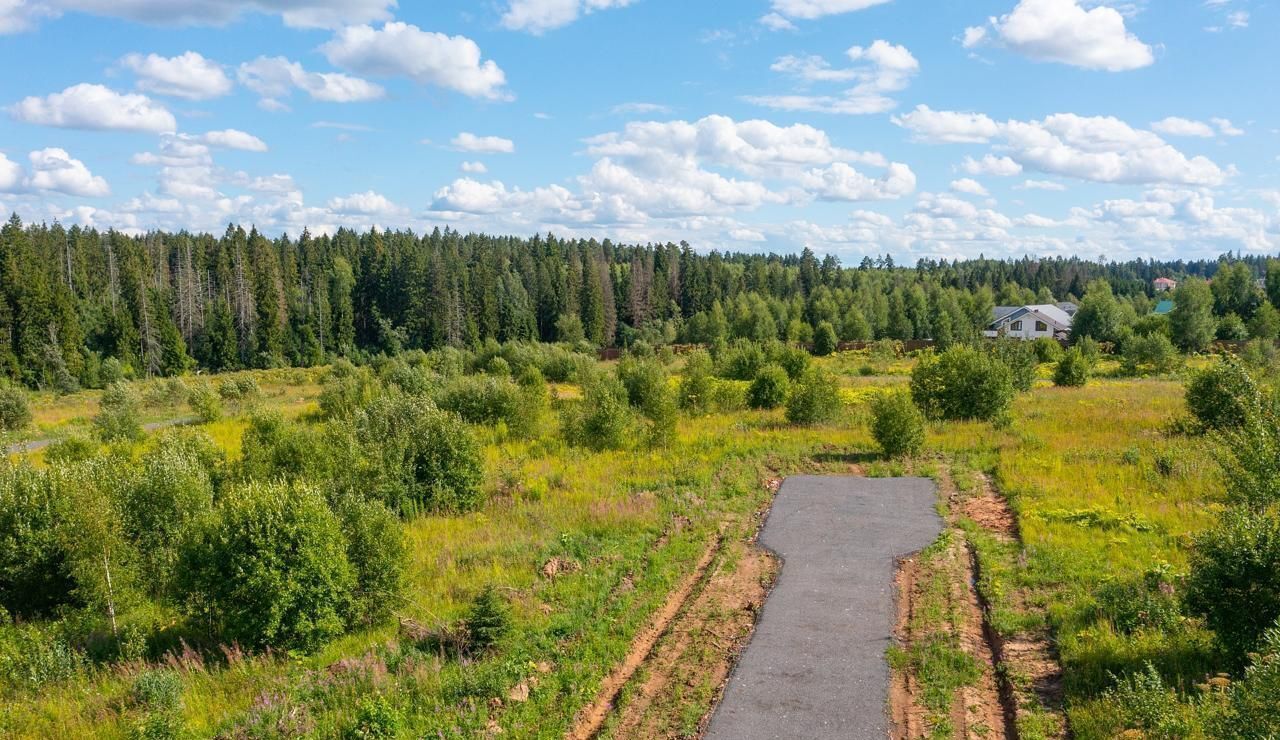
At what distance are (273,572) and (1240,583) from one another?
11.4 m

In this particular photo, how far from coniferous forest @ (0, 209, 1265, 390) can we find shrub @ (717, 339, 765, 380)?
82.8 feet

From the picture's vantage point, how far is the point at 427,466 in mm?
17672

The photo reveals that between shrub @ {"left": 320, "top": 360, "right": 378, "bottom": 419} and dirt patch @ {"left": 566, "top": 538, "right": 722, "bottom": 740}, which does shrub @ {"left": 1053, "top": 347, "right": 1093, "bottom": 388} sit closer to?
dirt patch @ {"left": 566, "top": 538, "right": 722, "bottom": 740}

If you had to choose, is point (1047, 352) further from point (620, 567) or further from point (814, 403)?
point (620, 567)

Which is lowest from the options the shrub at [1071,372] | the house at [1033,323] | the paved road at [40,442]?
the paved road at [40,442]

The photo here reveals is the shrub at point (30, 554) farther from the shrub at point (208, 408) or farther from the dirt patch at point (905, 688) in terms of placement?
the shrub at point (208, 408)

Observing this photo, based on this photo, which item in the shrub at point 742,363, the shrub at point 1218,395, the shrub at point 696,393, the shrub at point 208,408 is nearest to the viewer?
the shrub at point 1218,395

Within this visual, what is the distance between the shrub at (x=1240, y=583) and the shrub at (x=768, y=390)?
23.1 metres

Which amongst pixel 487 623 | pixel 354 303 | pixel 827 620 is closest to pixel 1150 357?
pixel 827 620

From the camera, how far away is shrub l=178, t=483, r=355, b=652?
9961 mm

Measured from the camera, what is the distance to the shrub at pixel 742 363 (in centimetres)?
4525

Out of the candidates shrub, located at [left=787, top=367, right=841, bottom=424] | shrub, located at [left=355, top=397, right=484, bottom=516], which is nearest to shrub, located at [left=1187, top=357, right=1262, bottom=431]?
shrub, located at [left=787, top=367, right=841, bottom=424]

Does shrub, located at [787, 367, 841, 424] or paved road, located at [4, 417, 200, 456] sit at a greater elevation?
shrub, located at [787, 367, 841, 424]

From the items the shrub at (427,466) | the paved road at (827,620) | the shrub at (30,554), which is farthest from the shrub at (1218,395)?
the shrub at (30,554)
